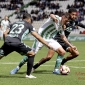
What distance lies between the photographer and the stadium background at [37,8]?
1569 inches

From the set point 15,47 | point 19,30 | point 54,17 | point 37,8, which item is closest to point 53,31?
point 54,17

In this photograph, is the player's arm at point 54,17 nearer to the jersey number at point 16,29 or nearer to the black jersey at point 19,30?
the black jersey at point 19,30

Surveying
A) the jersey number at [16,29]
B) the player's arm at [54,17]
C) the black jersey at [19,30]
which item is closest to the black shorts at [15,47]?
the black jersey at [19,30]

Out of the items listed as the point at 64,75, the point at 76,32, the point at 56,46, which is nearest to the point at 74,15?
the point at 56,46

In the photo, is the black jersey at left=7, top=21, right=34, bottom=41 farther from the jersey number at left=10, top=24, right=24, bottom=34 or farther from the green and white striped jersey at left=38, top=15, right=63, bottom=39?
the green and white striped jersey at left=38, top=15, right=63, bottom=39

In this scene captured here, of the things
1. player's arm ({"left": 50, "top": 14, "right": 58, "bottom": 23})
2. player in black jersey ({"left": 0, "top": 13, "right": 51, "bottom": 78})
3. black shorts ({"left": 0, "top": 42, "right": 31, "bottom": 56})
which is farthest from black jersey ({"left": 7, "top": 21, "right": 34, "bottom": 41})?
player's arm ({"left": 50, "top": 14, "right": 58, "bottom": 23})

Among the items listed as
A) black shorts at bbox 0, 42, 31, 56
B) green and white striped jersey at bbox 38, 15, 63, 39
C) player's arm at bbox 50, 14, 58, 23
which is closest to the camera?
black shorts at bbox 0, 42, 31, 56

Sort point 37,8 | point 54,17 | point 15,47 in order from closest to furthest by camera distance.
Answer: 1. point 15,47
2. point 54,17
3. point 37,8

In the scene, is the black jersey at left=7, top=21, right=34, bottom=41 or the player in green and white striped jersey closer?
the black jersey at left=7, top=21, right=34, bottom=41

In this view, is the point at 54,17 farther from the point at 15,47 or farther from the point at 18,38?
the point at 15,47

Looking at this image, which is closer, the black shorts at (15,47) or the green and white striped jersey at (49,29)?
the black shorts at (15,47)

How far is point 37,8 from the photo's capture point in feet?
136

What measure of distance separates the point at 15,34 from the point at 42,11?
1253 inches

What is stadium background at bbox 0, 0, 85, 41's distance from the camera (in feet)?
131
